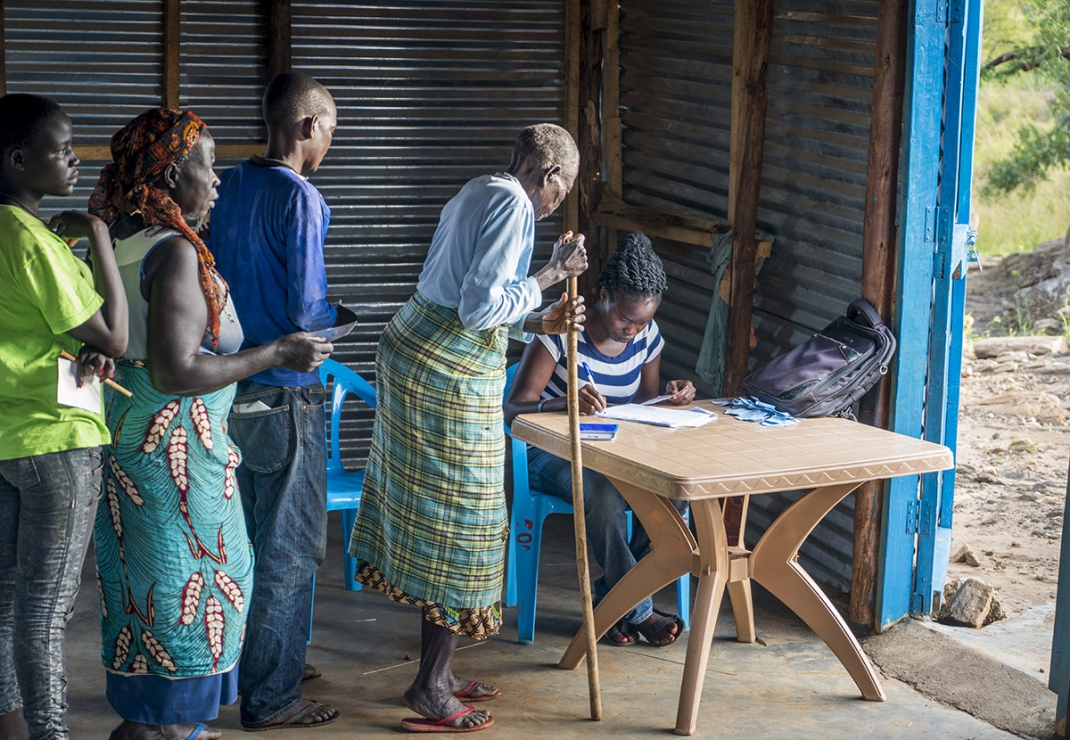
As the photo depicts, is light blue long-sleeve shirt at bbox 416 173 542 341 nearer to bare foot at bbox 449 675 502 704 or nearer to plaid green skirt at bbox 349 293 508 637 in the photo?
plaid green skirt at bbox 349 293 508 637

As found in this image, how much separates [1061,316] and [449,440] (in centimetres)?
852

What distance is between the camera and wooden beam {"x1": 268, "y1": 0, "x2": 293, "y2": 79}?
648 centimetres

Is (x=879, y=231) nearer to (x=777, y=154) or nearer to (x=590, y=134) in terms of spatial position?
(x=777, y=154)

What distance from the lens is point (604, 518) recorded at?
4617 millimetres

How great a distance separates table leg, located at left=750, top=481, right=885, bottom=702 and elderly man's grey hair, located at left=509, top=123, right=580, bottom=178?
143cm

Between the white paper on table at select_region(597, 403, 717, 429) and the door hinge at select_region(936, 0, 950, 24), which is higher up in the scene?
the door hinge at select_region(936, 0, 950, 24)

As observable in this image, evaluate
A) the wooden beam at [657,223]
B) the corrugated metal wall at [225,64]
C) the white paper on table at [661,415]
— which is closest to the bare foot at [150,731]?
the white paper on table at [661,415]

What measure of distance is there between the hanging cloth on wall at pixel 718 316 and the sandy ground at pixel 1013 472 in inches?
56.6

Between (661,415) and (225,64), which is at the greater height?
(225,64)

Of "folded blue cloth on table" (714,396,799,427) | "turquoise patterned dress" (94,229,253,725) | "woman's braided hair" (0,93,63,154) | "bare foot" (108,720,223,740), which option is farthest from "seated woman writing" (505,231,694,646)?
"woman's braided hair" (0,93,63,154)

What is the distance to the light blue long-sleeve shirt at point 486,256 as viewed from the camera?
3676mm

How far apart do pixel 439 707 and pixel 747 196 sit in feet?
8.99

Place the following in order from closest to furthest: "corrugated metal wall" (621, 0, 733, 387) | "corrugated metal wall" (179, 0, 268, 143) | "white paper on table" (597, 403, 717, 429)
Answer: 1. "white paper on table" (597, 403, 717, 429)
2. "corrugated metal wall" (621, 0, 733, 387)
3. "corrugated metal wall" (179, 0, 268, 143)

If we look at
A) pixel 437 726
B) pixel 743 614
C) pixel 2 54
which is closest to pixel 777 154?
pixel 743 614
